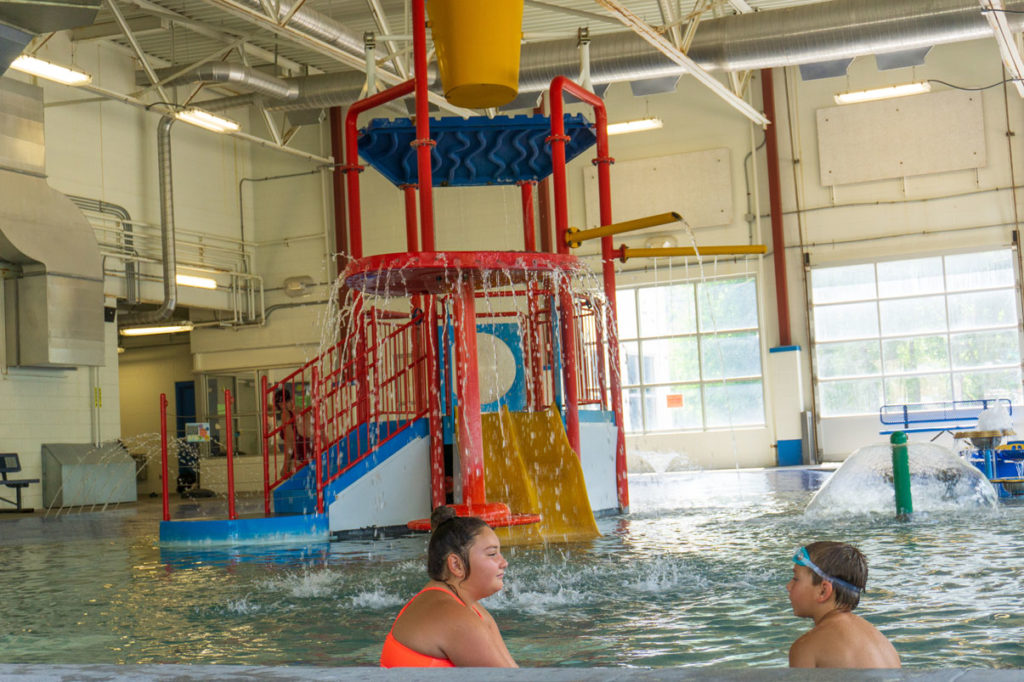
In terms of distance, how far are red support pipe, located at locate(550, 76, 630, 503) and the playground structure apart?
2 cm

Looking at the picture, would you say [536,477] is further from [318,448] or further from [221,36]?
[221,36]

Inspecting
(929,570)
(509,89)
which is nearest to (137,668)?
(929,570)

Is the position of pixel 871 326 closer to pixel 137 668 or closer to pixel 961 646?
pixel 961 646

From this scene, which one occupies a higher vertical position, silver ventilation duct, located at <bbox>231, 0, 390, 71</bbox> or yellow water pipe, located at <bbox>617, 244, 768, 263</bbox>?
silver ventilation duct, located at <bbox>231, 0, 390, 71</bbox>

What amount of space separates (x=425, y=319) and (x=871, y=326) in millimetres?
14208

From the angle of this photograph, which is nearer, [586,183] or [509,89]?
[509,89]

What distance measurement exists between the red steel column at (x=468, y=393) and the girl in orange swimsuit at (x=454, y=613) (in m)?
6.25

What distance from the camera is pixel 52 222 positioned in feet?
62.0

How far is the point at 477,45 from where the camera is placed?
8.44m

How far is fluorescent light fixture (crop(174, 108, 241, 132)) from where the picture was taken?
734 inches

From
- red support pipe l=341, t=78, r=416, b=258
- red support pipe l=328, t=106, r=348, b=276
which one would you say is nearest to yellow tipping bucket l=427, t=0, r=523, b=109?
red support pipe l=341, t=78, r=416, b=258

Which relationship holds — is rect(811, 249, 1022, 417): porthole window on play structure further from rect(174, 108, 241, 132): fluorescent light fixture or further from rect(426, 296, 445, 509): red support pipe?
rect(426, 296, 445, 509): red support pipe

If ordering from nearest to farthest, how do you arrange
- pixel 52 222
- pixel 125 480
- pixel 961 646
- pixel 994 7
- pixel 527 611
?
pixel 961 646 < pixel 527 611 < pixel 994 7 < pixel 52 222 < pixel 125 480

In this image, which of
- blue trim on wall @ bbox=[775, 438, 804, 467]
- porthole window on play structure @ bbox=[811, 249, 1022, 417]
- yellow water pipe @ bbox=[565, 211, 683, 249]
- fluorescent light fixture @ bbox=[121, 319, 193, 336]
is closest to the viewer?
yellow water pipe @ bbox=[565, 211, 683, 249]
